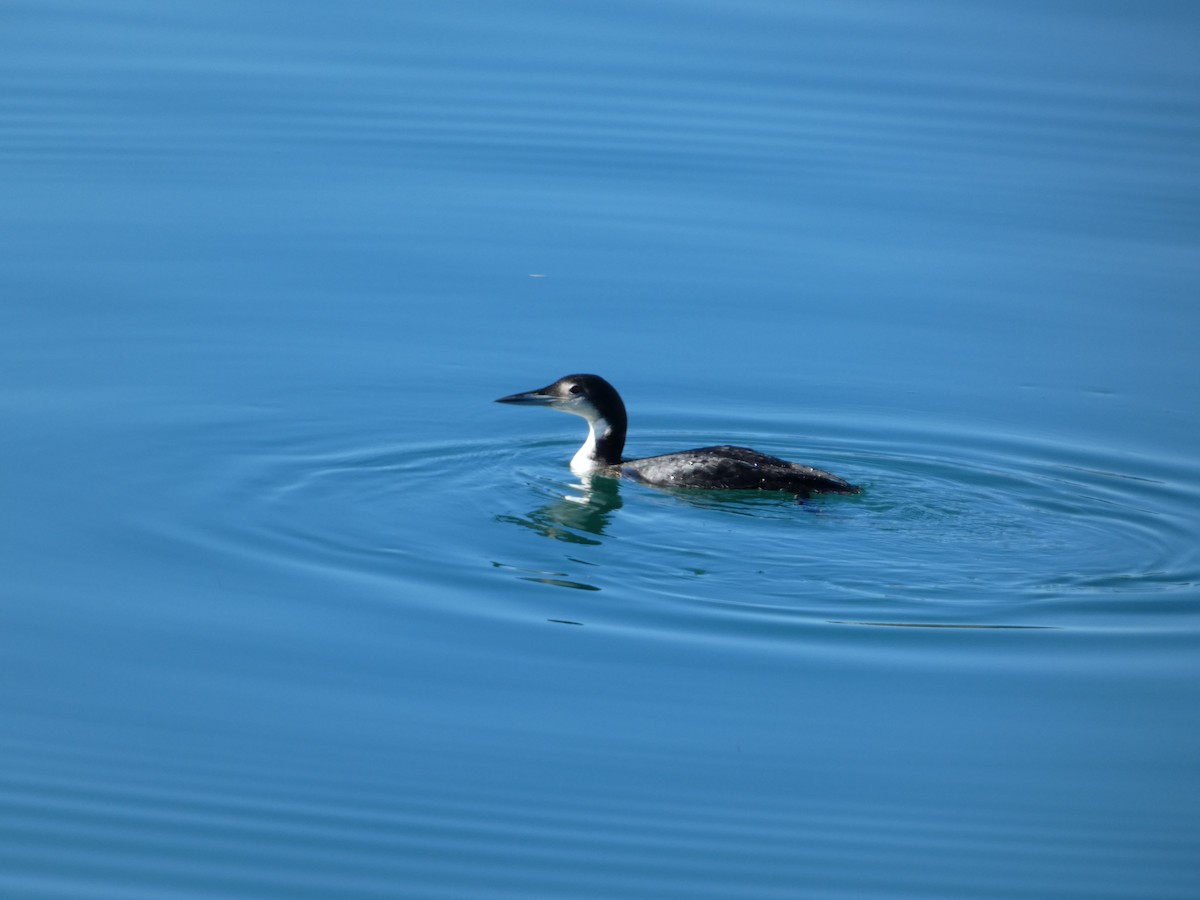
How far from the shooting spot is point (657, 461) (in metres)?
9.44

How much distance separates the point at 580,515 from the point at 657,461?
2.50ft

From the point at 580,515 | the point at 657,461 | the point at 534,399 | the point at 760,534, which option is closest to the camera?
the point at 760,534

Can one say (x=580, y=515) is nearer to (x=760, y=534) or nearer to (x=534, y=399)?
(x=760, y=534)

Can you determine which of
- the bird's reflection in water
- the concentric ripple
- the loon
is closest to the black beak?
the loon

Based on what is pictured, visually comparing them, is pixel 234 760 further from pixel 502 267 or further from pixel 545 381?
pixel 502 267

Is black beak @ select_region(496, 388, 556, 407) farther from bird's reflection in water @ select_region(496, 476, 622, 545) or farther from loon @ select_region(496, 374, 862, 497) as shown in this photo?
bird's reflection in water @ select_region(496, 476, 622, 545)

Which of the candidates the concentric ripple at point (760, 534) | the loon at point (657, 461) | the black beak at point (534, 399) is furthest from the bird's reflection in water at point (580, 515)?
the black beak at point (534, 399)

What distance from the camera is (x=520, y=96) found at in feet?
51.8

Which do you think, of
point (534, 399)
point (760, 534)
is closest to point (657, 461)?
point (534, 399)

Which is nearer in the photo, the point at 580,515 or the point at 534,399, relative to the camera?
the point at 580,515

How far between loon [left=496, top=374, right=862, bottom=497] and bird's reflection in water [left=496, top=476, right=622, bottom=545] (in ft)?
0.55

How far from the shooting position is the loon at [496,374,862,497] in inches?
356

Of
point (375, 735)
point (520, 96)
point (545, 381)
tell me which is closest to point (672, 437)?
point (545, 381)

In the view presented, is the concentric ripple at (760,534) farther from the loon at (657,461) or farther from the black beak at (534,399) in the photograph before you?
the black beak at (534,399)
